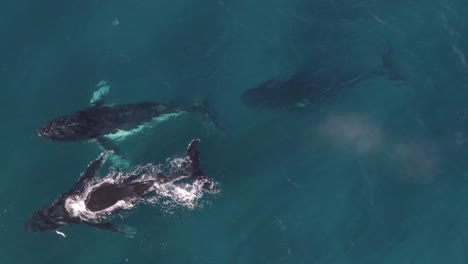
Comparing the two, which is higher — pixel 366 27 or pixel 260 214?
pixel 366 27

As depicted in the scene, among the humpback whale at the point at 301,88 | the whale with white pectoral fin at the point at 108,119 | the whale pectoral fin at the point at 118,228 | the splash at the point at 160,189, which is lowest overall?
the whale pectoral fin at the point at 118,228

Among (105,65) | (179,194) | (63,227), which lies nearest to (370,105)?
(179,194)

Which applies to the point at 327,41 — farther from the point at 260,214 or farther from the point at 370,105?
the point at 260,214

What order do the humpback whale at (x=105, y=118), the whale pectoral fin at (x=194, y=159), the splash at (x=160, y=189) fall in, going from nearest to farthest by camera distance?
the splash at (x=160, y=189), the whale pectoral fin at (x=194, y=159), the humpback whale at (x=105, y=118)

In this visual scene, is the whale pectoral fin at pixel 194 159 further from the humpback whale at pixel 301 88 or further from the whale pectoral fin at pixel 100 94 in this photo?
the whale pectoral fin at pixel 100 94

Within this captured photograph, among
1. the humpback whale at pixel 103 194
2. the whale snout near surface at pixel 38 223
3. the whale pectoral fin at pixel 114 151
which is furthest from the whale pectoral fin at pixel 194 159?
the whale snout near surface at pixel 38 223

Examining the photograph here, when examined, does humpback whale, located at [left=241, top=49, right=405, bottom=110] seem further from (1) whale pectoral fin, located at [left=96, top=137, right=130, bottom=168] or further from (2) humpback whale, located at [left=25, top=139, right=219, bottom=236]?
(1) whale pectoral fin, located at [left=96, top=137, right=130, bottom=168]
